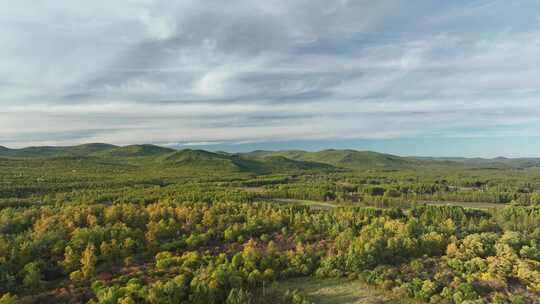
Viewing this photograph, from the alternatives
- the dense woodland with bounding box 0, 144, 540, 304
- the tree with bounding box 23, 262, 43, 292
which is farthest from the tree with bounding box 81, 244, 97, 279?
the tree with bounding box 23, 262, 43, 292

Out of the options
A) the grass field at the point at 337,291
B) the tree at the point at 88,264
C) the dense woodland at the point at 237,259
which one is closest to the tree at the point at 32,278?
the dense woodland at the point at 237,259

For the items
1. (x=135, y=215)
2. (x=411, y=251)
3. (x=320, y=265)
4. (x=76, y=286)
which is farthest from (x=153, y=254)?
(x=411, y=251)

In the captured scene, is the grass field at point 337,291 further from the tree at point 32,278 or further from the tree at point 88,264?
the tree at point 32,278

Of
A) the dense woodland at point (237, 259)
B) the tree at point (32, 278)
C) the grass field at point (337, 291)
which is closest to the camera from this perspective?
the dense woodland at point (237, 259)

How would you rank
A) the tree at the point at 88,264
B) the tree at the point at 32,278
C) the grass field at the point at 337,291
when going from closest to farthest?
the grass field at the point at 337,291 < the tree at the point at 32,278 < the tree at the point at 88,264

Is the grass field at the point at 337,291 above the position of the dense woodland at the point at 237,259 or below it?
below

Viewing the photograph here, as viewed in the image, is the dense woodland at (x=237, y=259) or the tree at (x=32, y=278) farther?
the tree at (x=32, y=278)

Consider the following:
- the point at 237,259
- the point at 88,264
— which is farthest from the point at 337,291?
the point at 88,264

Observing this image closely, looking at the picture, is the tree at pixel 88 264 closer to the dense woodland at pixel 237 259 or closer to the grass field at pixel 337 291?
the dense woodland at pixel 237 259

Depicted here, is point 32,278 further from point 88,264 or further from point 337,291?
point 337,291
